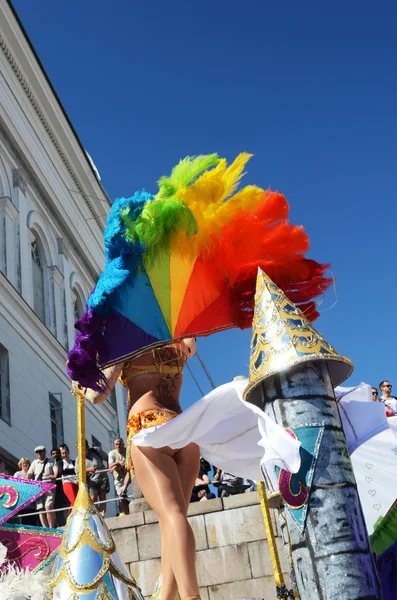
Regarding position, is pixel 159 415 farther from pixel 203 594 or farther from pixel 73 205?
pixel 73 205

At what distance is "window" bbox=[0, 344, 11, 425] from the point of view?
17766 mm

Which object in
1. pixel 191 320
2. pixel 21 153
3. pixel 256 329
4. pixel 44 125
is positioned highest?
pixel 44 125

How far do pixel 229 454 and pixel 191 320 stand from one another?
72 centimetres

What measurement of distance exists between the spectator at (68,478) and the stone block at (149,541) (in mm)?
1087

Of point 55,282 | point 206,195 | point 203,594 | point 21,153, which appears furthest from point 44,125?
point 206,195

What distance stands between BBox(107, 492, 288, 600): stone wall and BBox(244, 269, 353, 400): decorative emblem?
5589mm

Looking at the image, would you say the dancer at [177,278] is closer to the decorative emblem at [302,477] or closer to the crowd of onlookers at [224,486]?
the decorative emblem at [302,477]

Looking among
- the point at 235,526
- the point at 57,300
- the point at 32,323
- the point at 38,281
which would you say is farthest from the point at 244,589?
the point at 57,300

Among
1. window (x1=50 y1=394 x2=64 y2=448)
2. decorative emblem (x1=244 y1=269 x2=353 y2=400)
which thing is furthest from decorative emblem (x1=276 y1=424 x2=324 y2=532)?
window (x1=50 y1=394 x2=64 y2=448)

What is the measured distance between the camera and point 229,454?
12.7 feet

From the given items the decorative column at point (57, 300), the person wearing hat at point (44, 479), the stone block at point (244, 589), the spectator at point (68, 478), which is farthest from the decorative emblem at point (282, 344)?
the decorative column at point (57, 300)

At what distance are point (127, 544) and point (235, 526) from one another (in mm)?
1270

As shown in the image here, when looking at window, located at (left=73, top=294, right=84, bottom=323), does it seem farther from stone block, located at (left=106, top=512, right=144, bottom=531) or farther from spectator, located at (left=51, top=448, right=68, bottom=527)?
stone block, located at (left=106, top=512, right=144, bottom=531)

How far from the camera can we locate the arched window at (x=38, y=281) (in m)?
21.7
